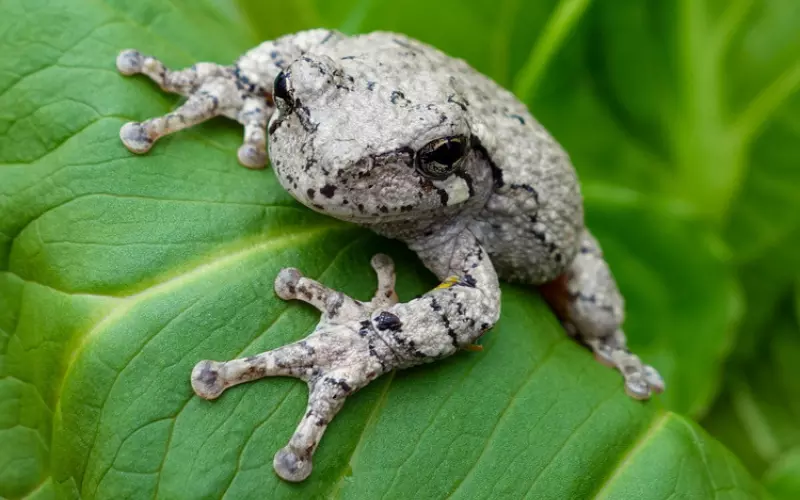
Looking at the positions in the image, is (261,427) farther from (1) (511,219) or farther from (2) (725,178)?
(2) (725,178)

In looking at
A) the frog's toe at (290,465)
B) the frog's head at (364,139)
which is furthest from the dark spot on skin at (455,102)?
the frog's toe at (290,465)

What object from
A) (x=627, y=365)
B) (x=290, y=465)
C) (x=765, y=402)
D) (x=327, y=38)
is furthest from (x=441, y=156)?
(x=765, y=402)

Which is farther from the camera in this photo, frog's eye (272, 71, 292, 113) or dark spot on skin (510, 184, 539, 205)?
dark spot on skin (510, 184, 539, 205)

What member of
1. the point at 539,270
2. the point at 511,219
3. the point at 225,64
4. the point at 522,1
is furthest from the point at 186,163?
the point at 522,1

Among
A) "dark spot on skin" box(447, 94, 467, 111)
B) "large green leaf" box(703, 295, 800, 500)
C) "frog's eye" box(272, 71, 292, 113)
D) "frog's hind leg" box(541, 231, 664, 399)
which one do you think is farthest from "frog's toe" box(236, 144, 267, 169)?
"large green leaf" box(703, 295, 800, 500)

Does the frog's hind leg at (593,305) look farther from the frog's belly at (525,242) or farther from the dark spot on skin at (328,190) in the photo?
the dark spot on skin at (328,190)

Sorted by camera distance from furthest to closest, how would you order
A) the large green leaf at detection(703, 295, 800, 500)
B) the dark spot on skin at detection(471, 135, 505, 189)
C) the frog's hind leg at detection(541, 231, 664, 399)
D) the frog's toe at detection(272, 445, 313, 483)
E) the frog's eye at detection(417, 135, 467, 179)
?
1. the large green leaf at detection(703, 295, 800, 500)
2. the frog's hind leg at detection(541, 231, 664, 399)
3. the dark spot on skin at detection(471, 135, 505, 189)
4. the frog's eye at detection(417, 135, 467, 179)
5. the frog's toe at detection(272, 445, 313, 483)

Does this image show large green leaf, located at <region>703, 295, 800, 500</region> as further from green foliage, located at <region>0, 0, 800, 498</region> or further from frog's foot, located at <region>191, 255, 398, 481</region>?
frog's foot, located at <region>191, 255, 398, 481</region>
